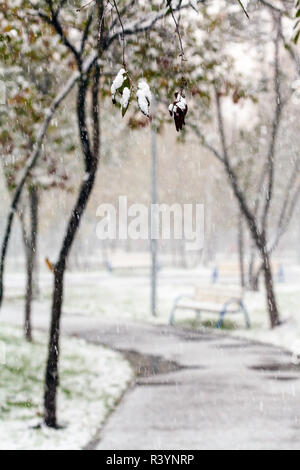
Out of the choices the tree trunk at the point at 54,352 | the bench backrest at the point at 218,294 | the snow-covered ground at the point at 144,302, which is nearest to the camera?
the tree trunk at the point at 54,352

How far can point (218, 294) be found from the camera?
13.6 metres

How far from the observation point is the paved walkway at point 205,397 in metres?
5.59

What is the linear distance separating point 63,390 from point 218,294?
21.5ft

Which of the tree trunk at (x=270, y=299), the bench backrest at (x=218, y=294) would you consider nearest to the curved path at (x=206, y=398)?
the tree trunk at (x=270, y=299)

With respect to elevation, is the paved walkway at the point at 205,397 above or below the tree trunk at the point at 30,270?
below

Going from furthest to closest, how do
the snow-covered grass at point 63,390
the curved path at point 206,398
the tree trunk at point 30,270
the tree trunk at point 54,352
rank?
the tree trunk at point 30,270 < the tree trunk at point 54,352 < the snow-covered grass at point 63,390 < the curved path at point 206,398

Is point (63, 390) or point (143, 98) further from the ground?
point (143, 98)

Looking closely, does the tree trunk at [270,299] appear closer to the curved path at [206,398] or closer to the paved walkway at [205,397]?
the paved walkway at [205,397]

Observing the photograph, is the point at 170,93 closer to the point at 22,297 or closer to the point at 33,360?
the point at 33,360

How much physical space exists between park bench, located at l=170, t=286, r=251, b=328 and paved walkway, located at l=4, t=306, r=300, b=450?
133cm

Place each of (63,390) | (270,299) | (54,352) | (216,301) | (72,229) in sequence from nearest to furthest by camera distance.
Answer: (72,229) → (54,352) → (63,390) → (270,299) → (216,301)

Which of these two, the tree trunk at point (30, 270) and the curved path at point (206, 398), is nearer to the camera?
the curved path at point (206, 398)

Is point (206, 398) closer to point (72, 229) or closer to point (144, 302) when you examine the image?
point (72, 229)

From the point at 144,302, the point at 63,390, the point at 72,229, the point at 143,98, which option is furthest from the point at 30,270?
the point at 143,98
